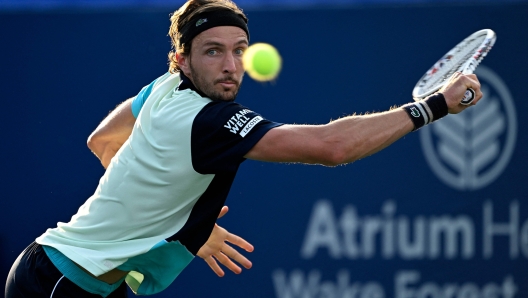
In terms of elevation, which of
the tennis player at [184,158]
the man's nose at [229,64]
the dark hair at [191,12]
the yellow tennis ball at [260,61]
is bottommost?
the tennis player at [184,158]

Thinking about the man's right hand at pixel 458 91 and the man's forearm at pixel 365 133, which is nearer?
the man's forearm at pixel 365 133

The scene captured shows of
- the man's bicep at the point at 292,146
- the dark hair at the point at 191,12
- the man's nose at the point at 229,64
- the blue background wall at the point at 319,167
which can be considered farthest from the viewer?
the blue background wall at the point at 319,167

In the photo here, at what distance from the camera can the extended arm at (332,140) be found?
338 cm

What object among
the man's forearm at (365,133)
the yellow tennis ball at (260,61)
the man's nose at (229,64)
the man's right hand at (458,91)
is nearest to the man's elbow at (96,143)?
the yellow tennis ball at (260,61)

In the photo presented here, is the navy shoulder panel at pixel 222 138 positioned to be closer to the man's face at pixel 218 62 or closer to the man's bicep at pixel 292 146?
the man's bicep at pixel 292 146

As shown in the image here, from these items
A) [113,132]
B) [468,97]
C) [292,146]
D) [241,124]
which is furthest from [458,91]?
[113,132]

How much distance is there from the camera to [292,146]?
338 cm

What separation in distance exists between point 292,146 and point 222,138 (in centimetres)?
30

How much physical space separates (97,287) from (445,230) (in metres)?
3.68

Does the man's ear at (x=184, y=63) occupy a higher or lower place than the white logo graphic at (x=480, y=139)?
higher

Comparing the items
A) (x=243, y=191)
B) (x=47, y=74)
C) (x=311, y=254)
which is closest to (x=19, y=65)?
(x=47, y=74)

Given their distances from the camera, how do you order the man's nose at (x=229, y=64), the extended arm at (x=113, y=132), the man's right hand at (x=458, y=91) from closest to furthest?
the man's right hand at (x=458, y=91) < the man's nose at (x=229, y=64) < the extended arm at (x=113, y=132)

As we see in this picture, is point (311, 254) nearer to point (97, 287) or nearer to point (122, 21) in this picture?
point (122, 21)

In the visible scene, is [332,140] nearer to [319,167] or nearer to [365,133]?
[365,133]
